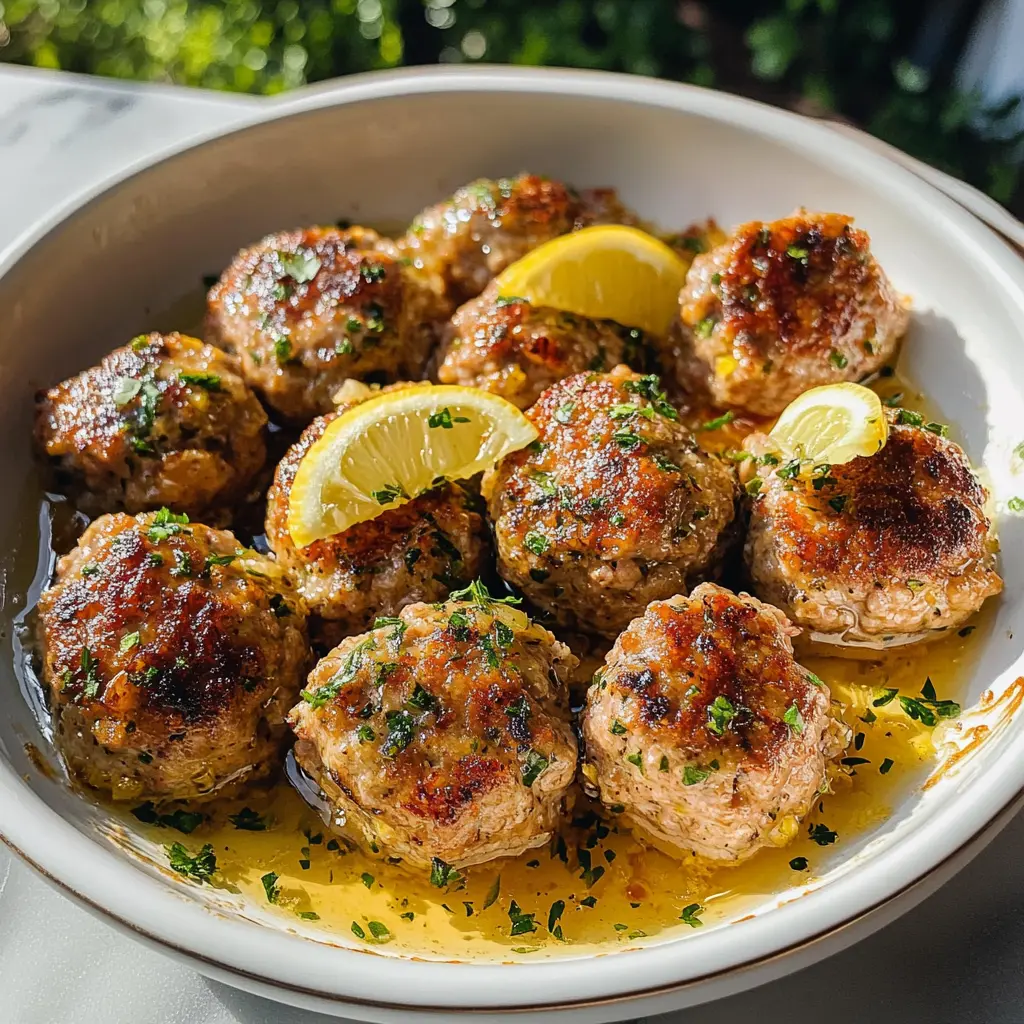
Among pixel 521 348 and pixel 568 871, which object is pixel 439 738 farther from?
pixel 521 348

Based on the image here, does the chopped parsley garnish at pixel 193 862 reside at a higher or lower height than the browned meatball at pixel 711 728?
lower

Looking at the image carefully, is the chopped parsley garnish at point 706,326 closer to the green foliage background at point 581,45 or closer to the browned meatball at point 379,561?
the browned meatball at point 379,561

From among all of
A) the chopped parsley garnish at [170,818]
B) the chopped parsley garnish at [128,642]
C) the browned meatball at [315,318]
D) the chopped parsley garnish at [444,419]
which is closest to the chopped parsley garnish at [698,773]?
the chopped parsley garnish at [444,419]

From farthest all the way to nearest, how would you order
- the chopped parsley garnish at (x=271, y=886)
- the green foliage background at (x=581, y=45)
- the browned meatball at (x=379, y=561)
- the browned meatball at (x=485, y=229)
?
1. the green foliage background at (x=581, y=45)
2. the browned meatball at (x=485, y=229)
3. the browned meatball at (x=379, y=561)
4. the chopped parsley garnish at (x=271, y=886)

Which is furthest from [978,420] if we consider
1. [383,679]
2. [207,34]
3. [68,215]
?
[207,34]

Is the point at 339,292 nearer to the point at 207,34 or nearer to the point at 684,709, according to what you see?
the point at 684,709

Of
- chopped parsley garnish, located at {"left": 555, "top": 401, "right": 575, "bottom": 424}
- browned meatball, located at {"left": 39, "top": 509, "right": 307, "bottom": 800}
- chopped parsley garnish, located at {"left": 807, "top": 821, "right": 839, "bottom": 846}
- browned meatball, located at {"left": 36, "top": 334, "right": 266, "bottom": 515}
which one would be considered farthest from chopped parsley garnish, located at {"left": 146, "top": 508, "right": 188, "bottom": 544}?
chopped parsley garnish, located at {"left": 807, "top": 821, "right": 839, "bottom": 846}

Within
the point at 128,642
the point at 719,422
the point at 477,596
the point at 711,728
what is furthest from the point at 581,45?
the point at 711,728
